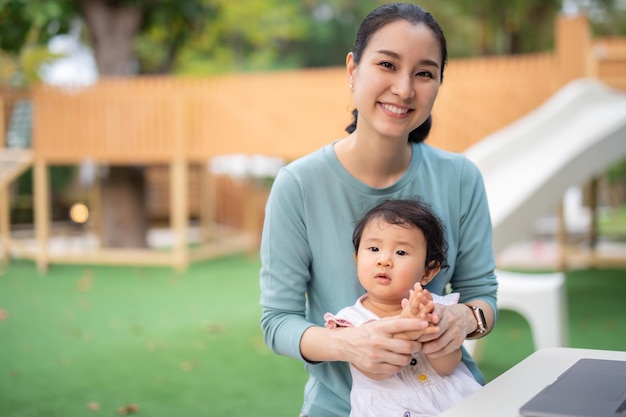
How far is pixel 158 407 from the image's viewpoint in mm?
4578

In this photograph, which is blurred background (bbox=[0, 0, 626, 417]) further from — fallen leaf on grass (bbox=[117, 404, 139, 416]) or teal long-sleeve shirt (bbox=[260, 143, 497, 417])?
teal long-sleeve shirt (bbox=[260, 143, 497, 417])

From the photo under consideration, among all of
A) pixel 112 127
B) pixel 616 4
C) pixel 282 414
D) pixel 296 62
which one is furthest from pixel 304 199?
pixel 296 62

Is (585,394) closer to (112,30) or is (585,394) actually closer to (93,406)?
(93,406)

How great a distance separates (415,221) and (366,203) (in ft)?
0.67

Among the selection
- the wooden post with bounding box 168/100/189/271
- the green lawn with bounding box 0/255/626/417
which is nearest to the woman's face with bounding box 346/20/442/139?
the green lawn with bounding box 0/255/626/417

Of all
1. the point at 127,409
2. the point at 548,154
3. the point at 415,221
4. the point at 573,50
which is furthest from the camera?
the point at 573,50

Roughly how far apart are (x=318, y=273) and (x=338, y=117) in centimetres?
803

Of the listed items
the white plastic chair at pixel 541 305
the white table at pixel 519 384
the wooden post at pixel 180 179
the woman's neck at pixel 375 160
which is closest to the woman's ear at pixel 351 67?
the woman's neck at pixel 375 160

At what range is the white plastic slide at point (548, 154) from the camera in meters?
5.47

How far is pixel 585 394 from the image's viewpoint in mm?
1525

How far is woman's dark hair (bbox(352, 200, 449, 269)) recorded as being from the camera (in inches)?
81.2

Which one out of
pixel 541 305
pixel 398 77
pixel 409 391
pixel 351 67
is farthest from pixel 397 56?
pixel 541 305

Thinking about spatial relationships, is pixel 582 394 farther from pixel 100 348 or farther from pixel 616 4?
pixel 616 4

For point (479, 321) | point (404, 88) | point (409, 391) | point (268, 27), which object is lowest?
point (409, 391)
